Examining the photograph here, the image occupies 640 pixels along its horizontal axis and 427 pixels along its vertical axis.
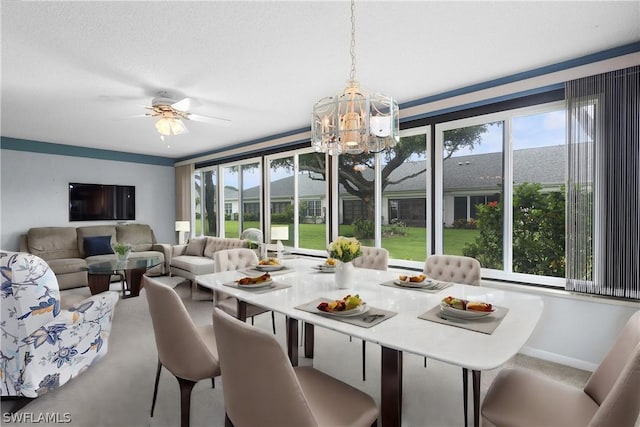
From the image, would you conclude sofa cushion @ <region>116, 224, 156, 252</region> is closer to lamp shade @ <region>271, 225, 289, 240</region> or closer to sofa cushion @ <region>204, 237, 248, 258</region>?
sofa cushion @ <region>204, 237, 248, 258</region>

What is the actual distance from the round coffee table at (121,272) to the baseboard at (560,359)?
4.51 meters

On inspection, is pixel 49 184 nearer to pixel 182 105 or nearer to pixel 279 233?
pixel 182 105

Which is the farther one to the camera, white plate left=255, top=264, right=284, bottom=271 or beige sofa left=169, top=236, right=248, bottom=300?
beige sofa left=169, top=236, right=248, bottom=300

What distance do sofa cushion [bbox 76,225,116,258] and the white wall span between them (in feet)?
1.26

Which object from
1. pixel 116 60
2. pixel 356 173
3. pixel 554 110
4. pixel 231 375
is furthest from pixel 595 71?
pixel 116 60

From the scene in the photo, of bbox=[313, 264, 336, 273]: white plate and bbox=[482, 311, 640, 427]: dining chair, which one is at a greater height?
bbox=[313, 264, 336, 273]: white plate

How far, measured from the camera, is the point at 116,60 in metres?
2.60

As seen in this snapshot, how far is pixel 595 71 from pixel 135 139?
20.2 ft

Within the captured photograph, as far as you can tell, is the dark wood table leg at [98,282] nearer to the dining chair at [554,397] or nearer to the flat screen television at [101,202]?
the flat screen television at [101,202]

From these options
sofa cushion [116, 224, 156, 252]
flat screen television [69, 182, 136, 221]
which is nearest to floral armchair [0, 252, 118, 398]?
sofa cushion [116, 224, 156, 252]

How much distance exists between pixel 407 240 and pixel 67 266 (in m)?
5.06

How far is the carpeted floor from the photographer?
6.40ft

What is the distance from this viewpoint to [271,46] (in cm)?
242

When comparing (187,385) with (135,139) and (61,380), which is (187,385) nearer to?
(61,380)
